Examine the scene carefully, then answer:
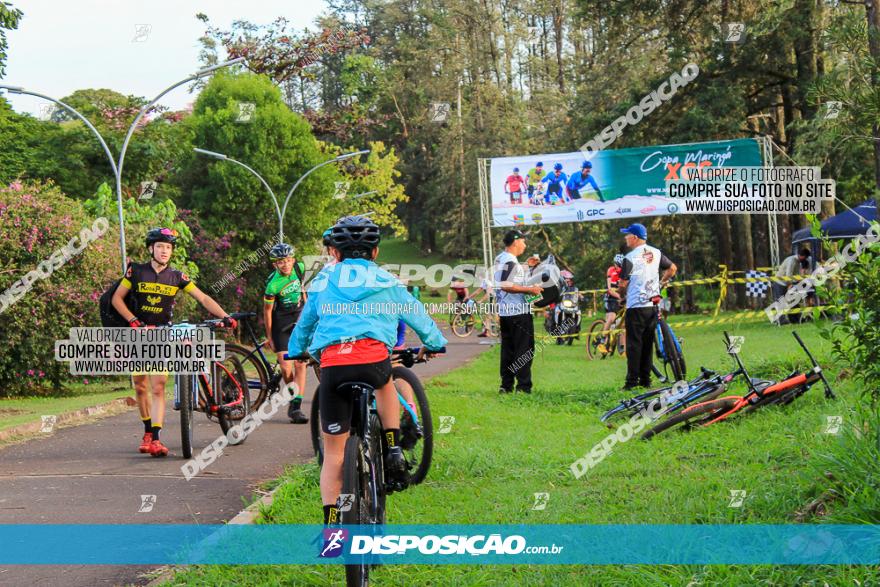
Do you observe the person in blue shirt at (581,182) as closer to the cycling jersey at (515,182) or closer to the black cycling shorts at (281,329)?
the cycling jersey at (515,182)

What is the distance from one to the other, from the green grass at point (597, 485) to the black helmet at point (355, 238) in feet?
5.42

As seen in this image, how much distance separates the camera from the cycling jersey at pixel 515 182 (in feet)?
81.4

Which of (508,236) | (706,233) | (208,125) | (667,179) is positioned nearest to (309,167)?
(208,125)

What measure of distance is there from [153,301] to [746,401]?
5407 millimetres

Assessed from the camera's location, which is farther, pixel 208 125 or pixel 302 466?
pixel 208 125

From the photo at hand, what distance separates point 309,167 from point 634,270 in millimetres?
24761

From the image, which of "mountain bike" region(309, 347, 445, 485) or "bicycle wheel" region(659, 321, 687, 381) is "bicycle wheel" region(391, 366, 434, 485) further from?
"bicycle wheel" region(659, 321, 687, 381)

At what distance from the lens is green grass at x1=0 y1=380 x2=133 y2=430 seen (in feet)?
44.3

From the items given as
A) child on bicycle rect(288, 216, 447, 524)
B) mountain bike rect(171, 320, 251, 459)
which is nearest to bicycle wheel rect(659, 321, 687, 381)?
mountain bike rect(171, 320, 251, 459)

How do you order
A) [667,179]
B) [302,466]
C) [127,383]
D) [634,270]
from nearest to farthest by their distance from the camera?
[302,466], [634,270], [127,383], [667,179]

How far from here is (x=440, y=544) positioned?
5.54 metres

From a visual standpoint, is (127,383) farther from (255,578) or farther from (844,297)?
(844,297)

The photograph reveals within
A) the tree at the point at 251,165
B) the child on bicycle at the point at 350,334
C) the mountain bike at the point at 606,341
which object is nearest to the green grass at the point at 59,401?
the child on bicycle at the point at 350,334

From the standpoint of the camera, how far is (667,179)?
24.0 metres
